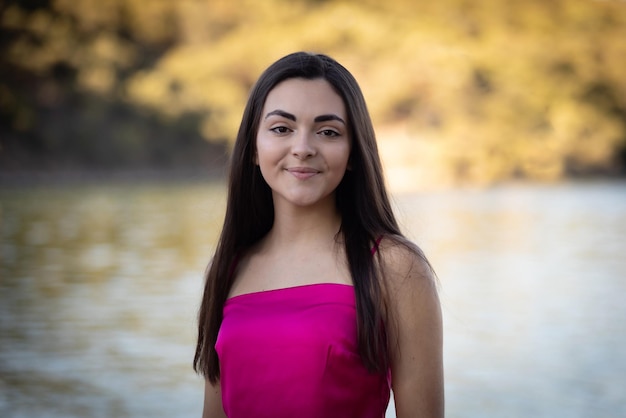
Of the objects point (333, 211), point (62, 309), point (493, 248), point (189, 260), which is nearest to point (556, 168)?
point (493, 248)

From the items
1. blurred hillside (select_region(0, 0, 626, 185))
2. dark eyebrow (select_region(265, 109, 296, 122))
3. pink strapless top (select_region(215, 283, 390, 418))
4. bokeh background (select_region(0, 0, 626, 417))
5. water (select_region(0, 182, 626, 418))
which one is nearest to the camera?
pink strapless top (select_region(215, 283, 390, 418))

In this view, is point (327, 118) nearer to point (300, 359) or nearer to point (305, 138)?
point (305, 138)

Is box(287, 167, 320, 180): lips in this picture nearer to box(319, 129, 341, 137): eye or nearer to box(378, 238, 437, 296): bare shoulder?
box(319, 129, 341, 137): eye

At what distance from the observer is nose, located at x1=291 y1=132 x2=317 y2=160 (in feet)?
5.01

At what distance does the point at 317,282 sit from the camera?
1.53m

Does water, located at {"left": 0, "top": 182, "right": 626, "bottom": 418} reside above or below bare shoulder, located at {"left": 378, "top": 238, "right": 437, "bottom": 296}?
above

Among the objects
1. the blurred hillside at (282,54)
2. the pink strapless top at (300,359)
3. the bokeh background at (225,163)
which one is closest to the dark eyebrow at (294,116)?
the pink strapless top at (300,359)

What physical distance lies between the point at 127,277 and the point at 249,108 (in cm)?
962

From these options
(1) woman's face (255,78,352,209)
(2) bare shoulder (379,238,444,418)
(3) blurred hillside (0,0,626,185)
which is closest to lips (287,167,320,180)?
(1) woman's face (255,78,352,209)

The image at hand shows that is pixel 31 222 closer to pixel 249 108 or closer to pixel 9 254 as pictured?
pixel 9 254

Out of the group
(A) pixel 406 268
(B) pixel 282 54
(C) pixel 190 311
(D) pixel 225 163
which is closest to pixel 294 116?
(A) pixel 406 268

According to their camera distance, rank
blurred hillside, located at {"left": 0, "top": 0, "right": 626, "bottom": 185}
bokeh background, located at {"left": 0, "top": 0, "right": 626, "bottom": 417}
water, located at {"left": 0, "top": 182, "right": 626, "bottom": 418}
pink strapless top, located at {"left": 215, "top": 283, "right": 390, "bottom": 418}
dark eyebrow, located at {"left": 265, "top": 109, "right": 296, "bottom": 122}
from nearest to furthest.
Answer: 1. pink strapless top, located at {"left": 215, "top": 283, "right": 390, "bottom": 418}
2. dark eyebrow, located at {"left": 265, "top": 109, "right": 296, "bottom": 122}
3. water, located at {"left": 0, "top": 182, "right": 626, "bottom": 418}
4. bokeh background, located at {"left": 0, "top": 0, "right": 626, "bottom": 417}
5. blurred hillside, located at {"left": 0, "top": 0, "right": 626, "bottom": 185}

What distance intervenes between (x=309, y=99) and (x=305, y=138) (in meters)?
0.07

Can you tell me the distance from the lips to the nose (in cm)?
2
